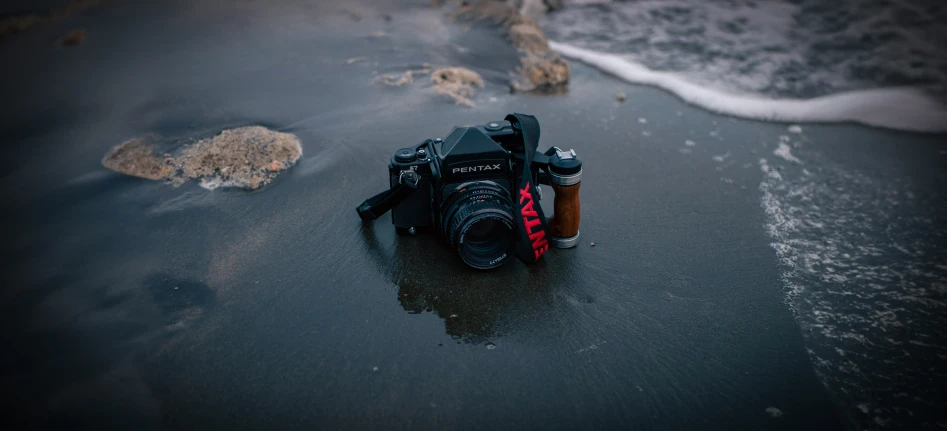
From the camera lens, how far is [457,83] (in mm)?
5320

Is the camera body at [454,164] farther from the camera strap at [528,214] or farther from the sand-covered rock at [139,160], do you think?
the sand-covered rock at [139,160]

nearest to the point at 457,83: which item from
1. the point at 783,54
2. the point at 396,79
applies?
the point at 396,79

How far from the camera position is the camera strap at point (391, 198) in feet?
9.91

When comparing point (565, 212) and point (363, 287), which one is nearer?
point (363, 287)

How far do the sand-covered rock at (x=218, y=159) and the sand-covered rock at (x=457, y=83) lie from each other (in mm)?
1612

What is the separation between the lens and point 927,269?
124 inches

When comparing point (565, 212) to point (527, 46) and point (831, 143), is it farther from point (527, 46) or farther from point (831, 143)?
point (527, 46)

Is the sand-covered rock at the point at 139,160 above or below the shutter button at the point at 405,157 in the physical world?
below

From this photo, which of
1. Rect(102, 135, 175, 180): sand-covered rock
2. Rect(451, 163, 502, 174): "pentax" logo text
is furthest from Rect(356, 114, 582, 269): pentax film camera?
Rect(102, 135, 175, 180): sand-covered rock

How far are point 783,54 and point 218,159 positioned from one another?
6.66m

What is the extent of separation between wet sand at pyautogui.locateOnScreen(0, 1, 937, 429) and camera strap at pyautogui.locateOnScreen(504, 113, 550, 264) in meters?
0.14

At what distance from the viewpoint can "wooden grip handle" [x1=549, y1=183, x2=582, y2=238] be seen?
3.05 m

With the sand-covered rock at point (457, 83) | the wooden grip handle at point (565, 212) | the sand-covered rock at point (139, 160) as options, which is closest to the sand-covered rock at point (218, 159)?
the sand-covered rock at point (139, 160)

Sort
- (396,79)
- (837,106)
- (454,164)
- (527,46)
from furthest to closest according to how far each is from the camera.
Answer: (527,46) < (396,79) < (837,106) < (454,164)
